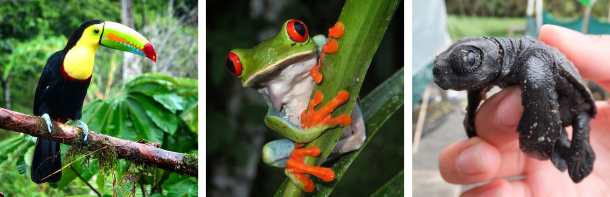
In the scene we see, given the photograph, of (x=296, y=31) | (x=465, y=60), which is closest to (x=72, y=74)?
(x=296, y=31)

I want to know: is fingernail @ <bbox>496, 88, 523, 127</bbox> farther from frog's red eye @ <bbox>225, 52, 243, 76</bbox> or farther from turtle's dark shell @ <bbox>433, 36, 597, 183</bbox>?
frog's red eye @ <bbox>225, 52, 243, 76</bbox>

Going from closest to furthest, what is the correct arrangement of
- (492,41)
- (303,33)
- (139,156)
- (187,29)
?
(303,33)
(492,41)
(139,156)
(187,29)

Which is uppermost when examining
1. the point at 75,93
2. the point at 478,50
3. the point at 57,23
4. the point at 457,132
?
the point at 478,50

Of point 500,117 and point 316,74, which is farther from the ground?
point 316,74

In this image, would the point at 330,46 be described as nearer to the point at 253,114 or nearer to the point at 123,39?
the point at 253,114

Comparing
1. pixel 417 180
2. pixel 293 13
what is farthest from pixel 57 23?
pixel 417 180

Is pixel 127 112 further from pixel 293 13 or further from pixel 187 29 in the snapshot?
pixel 293 13

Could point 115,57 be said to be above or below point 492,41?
below
